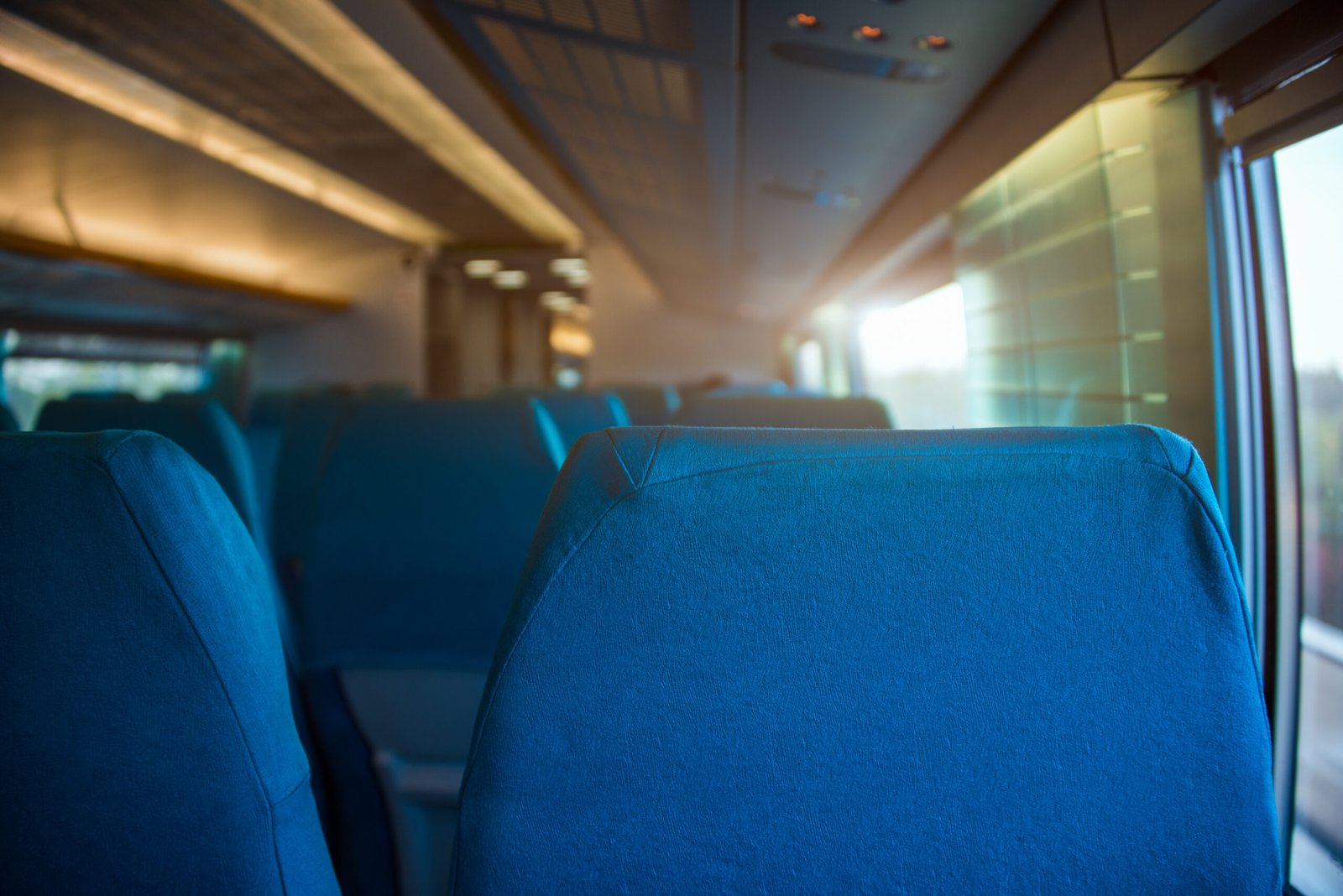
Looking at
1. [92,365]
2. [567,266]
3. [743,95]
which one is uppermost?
[567,266]

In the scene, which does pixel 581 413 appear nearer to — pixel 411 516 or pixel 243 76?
pixel 411 516

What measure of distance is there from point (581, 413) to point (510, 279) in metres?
15.7

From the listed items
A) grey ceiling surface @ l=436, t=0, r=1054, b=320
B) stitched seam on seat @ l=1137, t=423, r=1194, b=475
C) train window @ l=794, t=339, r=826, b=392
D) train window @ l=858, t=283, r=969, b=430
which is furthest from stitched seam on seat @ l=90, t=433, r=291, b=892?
train window @ l=794, t=339, r=826, b=392

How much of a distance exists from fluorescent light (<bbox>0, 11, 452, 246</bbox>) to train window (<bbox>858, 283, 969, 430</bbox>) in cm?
679

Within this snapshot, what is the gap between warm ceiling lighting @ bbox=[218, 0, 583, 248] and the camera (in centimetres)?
539

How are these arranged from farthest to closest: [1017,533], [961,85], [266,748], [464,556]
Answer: [961,85] → [464,556] → [266,748] → [1017,533]

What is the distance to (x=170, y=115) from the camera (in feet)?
Answer: 26.1

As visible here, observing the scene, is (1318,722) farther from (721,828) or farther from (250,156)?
(250,156)

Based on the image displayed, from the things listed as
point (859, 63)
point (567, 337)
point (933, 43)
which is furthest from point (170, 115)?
point (567, 337)

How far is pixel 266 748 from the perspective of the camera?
718 mm

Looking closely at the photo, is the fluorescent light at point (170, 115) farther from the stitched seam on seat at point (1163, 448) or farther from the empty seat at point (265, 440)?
the stitched seam on seat at point (1163, 448)

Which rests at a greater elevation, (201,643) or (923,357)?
(923,357)

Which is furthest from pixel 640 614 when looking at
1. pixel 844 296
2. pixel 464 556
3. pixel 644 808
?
pixel 844 296

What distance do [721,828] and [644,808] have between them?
0.20 feet
